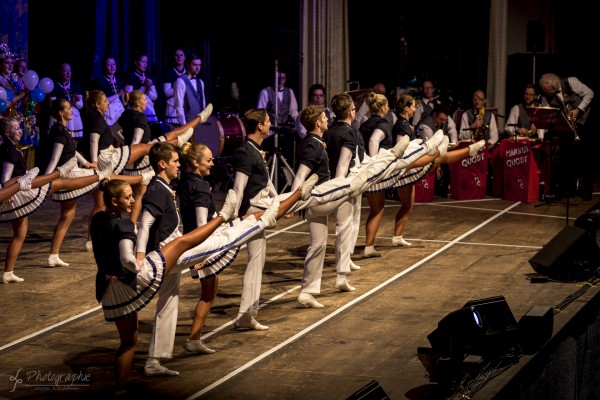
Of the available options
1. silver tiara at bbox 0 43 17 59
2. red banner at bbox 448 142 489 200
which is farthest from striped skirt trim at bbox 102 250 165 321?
silver tiara at bbox 0 43 17 59

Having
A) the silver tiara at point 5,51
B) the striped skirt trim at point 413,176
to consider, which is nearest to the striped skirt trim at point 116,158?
the striped skirt trim at point 413,176

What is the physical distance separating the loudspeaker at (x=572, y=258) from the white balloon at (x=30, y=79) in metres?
8.16

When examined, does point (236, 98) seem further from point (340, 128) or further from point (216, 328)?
point (216, 328)

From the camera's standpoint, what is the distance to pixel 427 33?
59.1 feet

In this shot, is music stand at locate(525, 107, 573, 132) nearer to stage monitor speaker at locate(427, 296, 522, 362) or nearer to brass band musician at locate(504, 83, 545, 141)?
brass band musician at locate(504, 83, 545, 141)

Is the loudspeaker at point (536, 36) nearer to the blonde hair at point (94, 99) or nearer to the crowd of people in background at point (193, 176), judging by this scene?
the crowd of people in background at point (193, 176)

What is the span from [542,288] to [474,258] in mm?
1500

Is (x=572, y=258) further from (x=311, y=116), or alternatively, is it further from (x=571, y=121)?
(x=571, y=121)

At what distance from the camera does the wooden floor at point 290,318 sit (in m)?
6.43

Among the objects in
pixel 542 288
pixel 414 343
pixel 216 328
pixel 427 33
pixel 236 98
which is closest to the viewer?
pixel 414 343

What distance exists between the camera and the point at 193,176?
6902mm

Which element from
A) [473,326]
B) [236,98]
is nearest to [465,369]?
[473,326]

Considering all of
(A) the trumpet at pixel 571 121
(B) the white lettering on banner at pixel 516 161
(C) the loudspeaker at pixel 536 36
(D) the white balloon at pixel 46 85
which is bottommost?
(B) the white lettering on banner at pixel 516 161

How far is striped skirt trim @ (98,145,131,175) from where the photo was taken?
10.0 metres
